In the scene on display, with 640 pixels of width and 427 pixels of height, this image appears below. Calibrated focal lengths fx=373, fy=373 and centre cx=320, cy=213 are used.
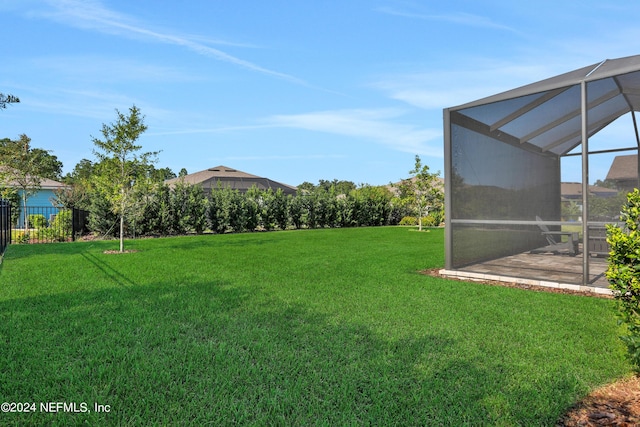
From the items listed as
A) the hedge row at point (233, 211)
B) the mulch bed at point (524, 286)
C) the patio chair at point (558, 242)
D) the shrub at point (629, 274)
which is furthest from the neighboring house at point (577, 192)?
the hedge row at point (233, 211)

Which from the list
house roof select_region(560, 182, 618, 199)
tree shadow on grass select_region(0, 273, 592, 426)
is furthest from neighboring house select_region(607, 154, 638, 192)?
tree shadow on grass select_region(0, 273, 592, 426)

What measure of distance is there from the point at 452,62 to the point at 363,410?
12074mm

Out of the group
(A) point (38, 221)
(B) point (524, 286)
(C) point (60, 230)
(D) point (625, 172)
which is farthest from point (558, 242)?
(A) point (38, 221)

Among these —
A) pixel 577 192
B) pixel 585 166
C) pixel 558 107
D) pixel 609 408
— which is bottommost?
pixel 609 408

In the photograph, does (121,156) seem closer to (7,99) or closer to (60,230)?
(7,99)

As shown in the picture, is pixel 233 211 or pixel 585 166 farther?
pixel 233 211

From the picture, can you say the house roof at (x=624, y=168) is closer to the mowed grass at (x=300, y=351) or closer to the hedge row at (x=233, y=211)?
the mowed grass at (x=300, y=351)

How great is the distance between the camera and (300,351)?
136 inches

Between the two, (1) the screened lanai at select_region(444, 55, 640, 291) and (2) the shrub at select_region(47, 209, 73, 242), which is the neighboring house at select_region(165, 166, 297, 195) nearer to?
(2) the shrub at select_region(47, 209, 73, 242)

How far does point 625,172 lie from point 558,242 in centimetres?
227

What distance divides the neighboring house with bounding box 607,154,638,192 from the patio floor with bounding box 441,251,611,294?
191 centimetres

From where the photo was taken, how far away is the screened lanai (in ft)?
21.3

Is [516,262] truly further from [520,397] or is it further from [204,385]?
[204,385]

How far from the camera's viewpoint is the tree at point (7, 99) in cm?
906
